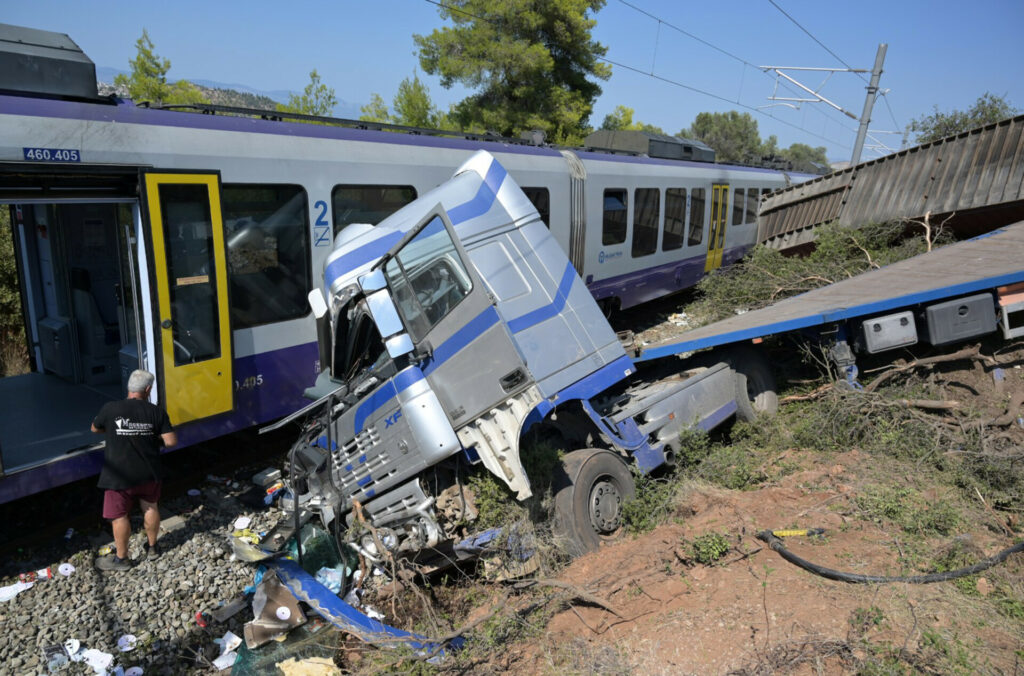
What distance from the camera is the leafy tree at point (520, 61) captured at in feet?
73.7

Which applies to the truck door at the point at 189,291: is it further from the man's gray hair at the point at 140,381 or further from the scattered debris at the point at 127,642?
the scattered debris at the point at 127,642

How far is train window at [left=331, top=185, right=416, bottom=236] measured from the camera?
6.79 meters

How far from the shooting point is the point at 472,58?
23000 millimetres

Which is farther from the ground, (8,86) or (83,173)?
(8,86)

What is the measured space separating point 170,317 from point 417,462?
2598mm

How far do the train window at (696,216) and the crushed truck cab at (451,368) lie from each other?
8.57 m

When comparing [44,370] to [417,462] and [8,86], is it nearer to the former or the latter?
[8,86]

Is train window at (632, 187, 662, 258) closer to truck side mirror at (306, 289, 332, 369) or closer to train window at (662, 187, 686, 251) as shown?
train window at (662, 187, 686, 251)

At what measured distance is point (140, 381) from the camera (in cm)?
505

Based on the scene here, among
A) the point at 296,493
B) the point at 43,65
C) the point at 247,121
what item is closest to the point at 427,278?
the point at 296,493

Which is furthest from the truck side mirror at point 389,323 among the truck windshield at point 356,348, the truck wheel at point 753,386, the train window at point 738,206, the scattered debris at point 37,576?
the train window at point 738,206

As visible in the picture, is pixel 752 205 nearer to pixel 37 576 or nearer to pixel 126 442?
pixel 126 442

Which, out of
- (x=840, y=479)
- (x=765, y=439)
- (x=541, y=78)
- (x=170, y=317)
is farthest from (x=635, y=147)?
(x=541, y=78)

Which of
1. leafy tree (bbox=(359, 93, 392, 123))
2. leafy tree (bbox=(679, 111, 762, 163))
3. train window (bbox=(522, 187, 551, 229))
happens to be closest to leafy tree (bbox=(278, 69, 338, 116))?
leafy tree (bbox=(359, 93, 392, 123))
